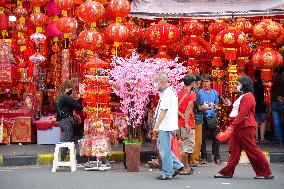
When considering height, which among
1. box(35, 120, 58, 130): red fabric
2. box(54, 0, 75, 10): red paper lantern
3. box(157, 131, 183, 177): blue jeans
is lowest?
box(157, 131, 183, 177): blue jeans

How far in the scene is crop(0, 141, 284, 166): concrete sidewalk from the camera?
1495 centimetres

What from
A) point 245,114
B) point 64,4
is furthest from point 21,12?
point 245,114

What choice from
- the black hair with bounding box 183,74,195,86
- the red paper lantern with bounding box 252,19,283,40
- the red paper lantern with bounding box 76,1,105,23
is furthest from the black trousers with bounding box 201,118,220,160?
the red paper lantern with bounding box 76,1,105,23

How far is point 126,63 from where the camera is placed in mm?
13648

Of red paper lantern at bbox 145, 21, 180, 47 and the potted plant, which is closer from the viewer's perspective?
the potted plant

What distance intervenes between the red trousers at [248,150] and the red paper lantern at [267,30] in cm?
364

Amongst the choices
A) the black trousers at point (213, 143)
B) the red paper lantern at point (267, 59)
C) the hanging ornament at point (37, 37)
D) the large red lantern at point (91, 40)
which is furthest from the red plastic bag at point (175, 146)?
the hanging ornament at point (37, 37)

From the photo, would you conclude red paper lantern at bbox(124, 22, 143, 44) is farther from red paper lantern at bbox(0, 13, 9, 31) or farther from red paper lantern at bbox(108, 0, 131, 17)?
red paper lantern at bbox(0, 13, 9, 31)

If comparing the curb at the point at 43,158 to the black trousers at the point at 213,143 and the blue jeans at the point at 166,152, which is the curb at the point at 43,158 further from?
the blue jeans at the point at 166,152

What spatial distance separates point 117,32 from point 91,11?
0.67 metres

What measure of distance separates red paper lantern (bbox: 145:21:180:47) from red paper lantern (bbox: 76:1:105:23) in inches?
42.7

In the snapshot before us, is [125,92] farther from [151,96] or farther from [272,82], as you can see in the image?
[272,82]

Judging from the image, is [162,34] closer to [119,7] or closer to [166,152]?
[119,7]

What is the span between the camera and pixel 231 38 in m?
15.2
